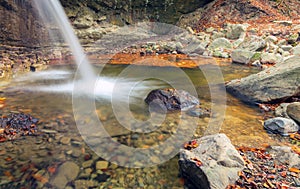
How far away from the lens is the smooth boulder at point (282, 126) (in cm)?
321

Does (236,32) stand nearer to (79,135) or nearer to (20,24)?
(20,24)

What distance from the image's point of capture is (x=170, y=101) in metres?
4.26

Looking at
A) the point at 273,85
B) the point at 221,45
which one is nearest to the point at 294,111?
the point at 273,85

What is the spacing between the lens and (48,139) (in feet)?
10.0

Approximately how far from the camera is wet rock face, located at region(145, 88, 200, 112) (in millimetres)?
4168

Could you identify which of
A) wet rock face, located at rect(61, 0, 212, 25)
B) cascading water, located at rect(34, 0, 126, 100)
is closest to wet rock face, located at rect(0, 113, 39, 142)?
cascading water, located at rect(34, 0, 126, 100)

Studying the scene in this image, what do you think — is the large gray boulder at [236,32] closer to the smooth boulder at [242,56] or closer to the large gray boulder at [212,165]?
the smooth boulder at [242,56]

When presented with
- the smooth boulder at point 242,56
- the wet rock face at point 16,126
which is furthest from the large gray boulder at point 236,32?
the wet rock face at point 16,126

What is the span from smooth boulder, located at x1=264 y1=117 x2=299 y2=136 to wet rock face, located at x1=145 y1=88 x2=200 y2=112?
4.77ft

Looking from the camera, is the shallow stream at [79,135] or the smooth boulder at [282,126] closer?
the shallow stream at [79,135]

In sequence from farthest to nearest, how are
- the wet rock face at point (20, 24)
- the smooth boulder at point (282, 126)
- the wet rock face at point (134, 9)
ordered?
1. the wet rock face at point (134, 9)
2. the wet rock face at point (20, 24)
3. the smooth boulder at point (282, 126)

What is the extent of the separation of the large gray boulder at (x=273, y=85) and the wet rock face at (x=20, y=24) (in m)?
7.82

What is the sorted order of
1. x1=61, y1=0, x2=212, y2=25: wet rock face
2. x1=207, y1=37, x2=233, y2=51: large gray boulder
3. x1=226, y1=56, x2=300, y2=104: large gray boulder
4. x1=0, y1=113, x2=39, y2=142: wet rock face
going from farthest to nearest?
x1=207, y1=37, x2=233, y2=51: large gray boulder → x1=61, y1=0, x2=212, y2=25: wet rock face → x1=226, y1=56, x2=300, y2=104: large gray boulder → x1=0, y1=113, x2=39, y2=142: wet rock face

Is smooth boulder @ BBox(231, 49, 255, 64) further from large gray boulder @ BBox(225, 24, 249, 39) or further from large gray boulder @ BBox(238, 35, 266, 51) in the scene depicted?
large gray boulder @ BBox(225, 24, 249, 39)
